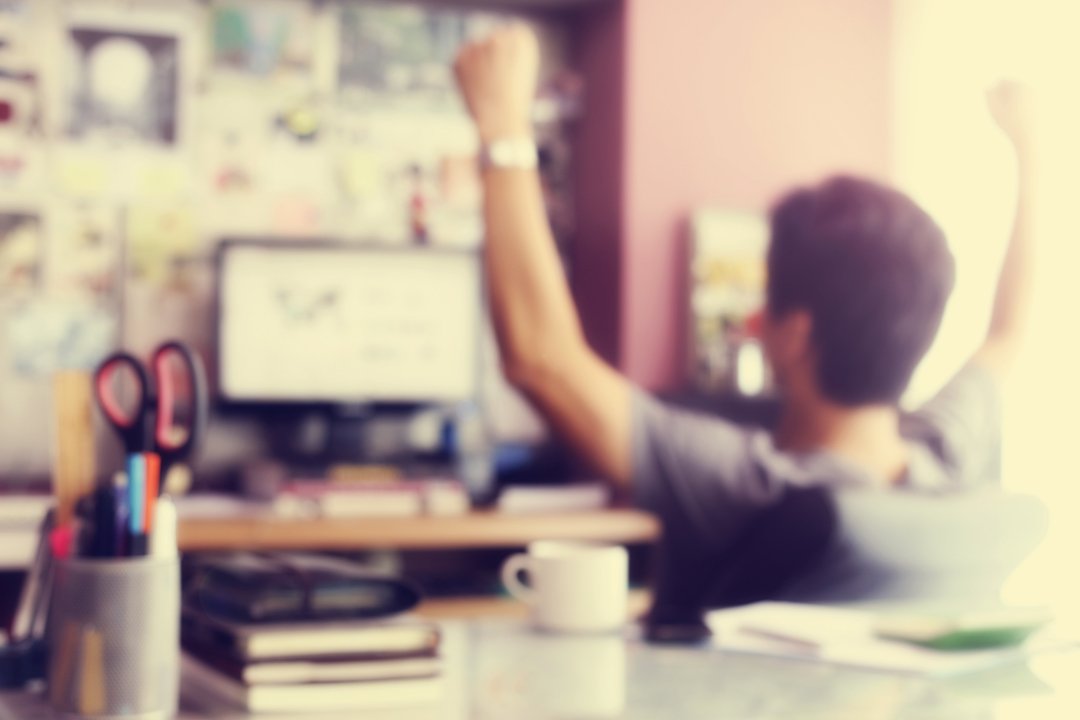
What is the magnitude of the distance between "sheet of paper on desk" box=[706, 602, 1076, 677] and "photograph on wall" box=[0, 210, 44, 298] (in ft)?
6.35

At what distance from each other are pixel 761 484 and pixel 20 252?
6.06 ft

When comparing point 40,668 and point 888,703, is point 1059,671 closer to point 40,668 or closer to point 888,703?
point 888,703

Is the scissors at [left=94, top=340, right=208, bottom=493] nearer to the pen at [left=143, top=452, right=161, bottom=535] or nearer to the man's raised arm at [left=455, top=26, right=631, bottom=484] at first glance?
the pen at [left=143, top=452, right=161, bottom=535]

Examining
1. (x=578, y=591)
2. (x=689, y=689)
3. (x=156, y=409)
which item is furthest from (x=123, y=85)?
(x=689, y=689)

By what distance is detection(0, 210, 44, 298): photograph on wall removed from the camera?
260cm

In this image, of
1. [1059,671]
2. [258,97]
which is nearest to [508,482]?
[258,97]

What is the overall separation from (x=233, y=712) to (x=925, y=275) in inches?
46.3

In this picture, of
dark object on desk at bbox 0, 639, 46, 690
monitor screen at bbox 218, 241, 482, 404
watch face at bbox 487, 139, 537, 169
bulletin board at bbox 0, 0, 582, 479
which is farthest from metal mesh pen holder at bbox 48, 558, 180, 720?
bulletin board at bbox 0, 0, 582, 479

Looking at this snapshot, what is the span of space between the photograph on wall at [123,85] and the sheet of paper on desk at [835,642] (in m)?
1.98

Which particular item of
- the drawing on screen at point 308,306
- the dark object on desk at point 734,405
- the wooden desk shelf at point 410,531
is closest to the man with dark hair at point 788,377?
the wooden desk shelf at point 410,531

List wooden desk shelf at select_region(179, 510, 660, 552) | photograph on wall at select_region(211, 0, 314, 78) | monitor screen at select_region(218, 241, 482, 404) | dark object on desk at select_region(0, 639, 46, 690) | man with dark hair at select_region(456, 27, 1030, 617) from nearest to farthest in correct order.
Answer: dark object on desk at select_region(0, 639, 46, 690) < man with dark hair at select_region(456, 27, 1030, 617) < wooden desk shelf at select_region(179, 510, 660, 552) < monitor screen at select_region(218, 241, 482, 404) < photograph on wall at select_region(211, 0, 314, 78)

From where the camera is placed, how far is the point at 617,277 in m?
2.84

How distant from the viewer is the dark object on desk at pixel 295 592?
0.83 metres

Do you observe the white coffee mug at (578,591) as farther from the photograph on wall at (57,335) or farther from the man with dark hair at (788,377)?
the photograph on wall at (57,335)
